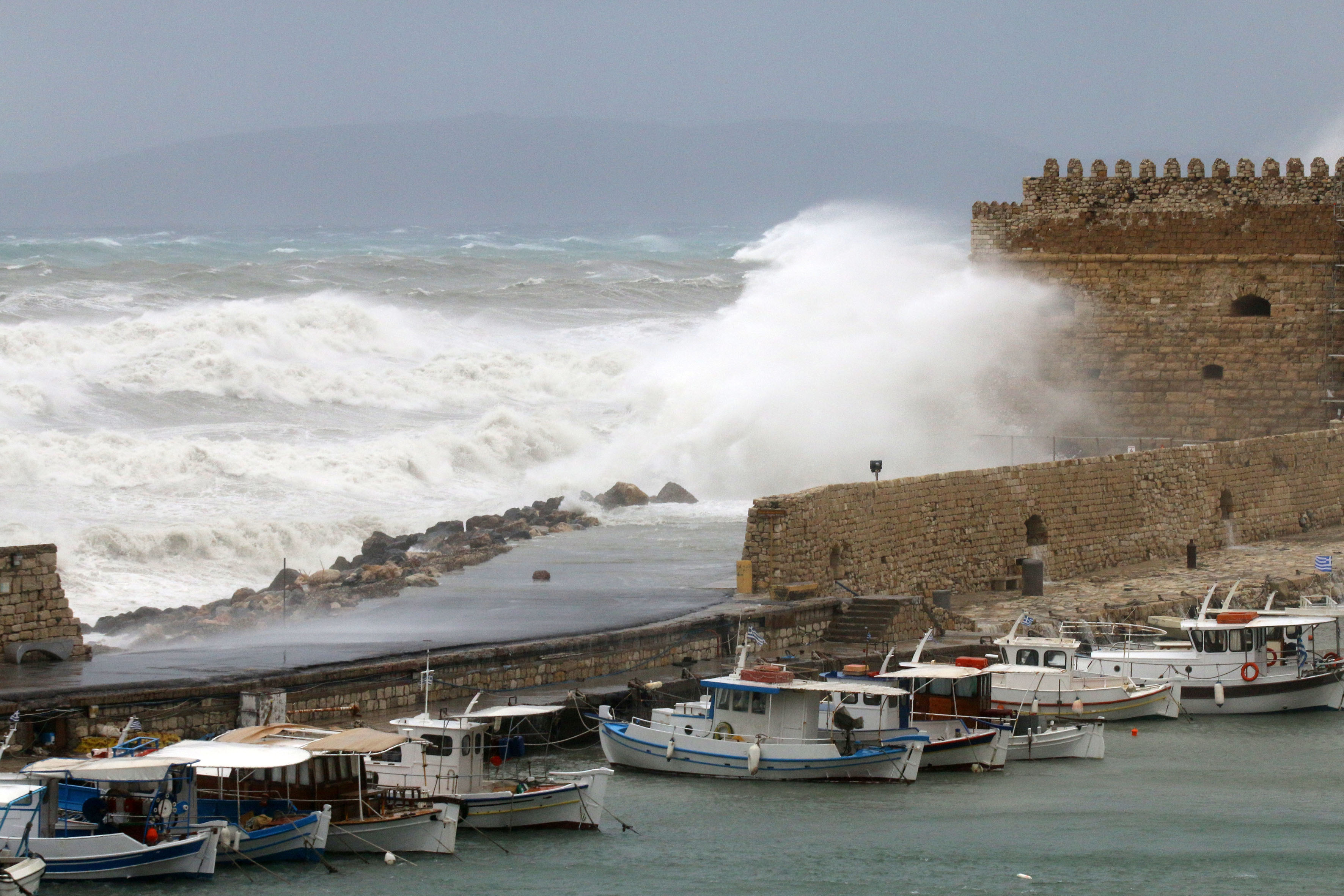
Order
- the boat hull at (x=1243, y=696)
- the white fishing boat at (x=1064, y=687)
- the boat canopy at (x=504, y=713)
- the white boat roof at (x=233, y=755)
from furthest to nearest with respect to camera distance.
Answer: the boat hull at (x=1243, y=696) < the white fishing boat at (x=1064, y=687) < the boat canopy at (x=504, y=713) < the white boat roof at (x=233, y=755)

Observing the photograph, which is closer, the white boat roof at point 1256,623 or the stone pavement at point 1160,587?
the white boat roof at point 1256,623

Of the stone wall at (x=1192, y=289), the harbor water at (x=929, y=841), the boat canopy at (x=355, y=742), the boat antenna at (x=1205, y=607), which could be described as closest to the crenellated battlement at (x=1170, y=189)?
the stone wall at (x=1192, y=289)

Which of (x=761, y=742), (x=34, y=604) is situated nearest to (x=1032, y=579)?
(x=761, y=742)

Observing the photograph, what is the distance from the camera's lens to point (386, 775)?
16.4 meters

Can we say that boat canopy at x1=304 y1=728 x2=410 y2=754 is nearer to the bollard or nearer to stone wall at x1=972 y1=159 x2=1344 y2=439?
the bollard

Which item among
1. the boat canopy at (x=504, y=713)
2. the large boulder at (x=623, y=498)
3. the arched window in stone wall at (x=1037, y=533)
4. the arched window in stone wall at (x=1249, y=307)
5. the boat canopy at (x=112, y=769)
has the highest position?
the arched window in stone wall at (x=1249, y=307)

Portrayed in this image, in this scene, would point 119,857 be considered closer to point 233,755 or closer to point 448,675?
point 233,755

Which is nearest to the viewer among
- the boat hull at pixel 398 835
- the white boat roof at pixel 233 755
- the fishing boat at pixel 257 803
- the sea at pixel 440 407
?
the white boat roof at pixel 233 755

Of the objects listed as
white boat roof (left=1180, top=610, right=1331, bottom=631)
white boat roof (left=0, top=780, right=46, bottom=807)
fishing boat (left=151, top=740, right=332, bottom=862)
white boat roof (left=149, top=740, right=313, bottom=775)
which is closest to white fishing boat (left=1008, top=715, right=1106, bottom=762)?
white boat roof (left=1180, top=610, right=1331, bottom=631)

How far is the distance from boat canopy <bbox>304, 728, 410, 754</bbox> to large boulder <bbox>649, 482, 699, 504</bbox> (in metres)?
18.7

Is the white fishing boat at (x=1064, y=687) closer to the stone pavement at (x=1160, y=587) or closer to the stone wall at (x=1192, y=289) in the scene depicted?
the stone pavement at (x=1160, y=587)

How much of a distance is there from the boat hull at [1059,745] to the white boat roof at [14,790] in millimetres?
9479

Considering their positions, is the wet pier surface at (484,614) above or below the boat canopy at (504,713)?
above

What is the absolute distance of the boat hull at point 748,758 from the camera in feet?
60.6
